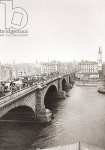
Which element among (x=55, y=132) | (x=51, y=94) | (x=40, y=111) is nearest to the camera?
(x=55, y=132)

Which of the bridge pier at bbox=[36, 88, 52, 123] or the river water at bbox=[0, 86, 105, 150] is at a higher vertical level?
the bridge pier at bbox=[36, 88, 52, 123]

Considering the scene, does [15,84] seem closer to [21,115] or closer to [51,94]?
[21,115]

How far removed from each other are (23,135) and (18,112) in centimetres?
781

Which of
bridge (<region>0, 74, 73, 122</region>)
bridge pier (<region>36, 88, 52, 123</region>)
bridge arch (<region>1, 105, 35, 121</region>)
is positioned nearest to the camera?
bridge (<region>0, 74, 73, 122</region>)

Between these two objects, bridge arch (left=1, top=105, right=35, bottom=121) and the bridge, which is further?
bridge arch (left=1, top=105, right=35, bottom=121)

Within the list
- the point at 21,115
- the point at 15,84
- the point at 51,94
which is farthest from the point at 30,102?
the point at 51,94

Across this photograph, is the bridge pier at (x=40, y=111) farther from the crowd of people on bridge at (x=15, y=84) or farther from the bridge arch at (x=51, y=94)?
the bridge arch at (x=51, y=94)

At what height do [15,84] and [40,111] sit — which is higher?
[15,84]

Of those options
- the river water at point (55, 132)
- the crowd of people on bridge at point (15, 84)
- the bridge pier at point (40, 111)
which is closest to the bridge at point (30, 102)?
the bridge pier at point (40, 111)

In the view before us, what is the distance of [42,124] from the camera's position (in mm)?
40156

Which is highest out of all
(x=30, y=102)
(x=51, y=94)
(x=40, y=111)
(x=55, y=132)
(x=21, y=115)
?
(x=30, y=102)

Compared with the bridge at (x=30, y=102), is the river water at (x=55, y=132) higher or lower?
lower

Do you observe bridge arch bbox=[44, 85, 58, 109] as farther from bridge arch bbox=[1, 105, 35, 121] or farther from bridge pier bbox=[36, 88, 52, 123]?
bridge pier bbox=[36, 88, 52, 123]

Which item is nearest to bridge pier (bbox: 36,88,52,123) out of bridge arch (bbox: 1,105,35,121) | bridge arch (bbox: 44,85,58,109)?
bridge arch (bbox: 1,105,35,121)
